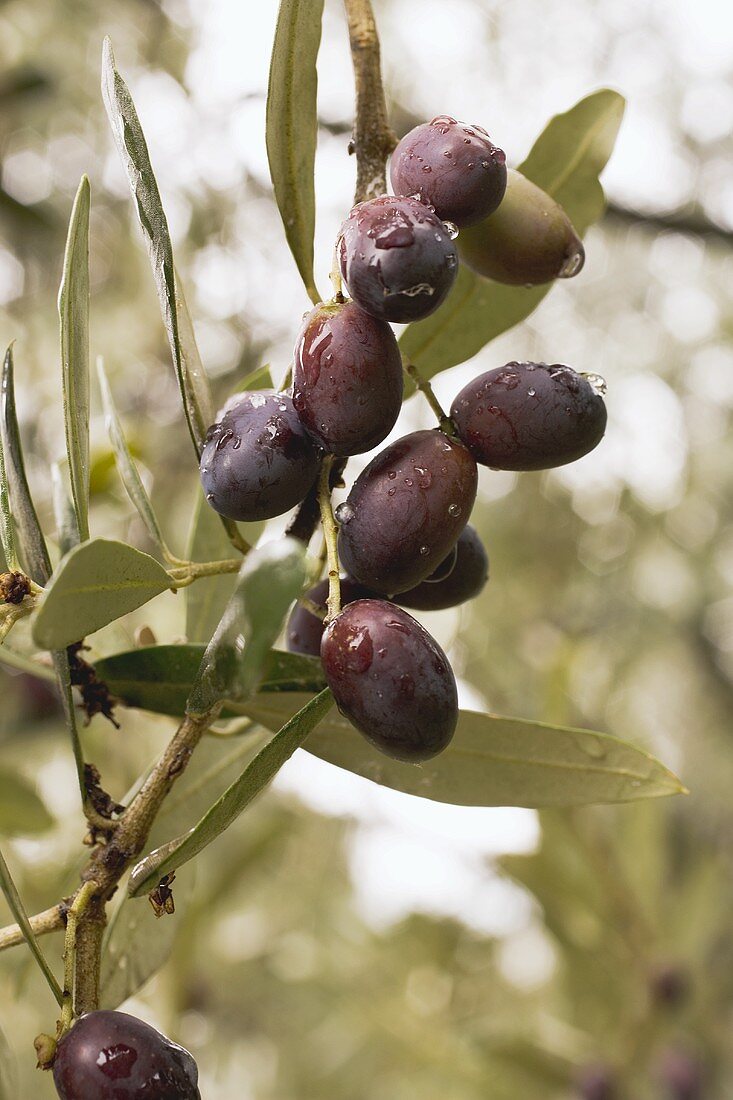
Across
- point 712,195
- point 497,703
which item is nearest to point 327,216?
point 497,703

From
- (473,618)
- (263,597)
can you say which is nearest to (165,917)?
(263,597)

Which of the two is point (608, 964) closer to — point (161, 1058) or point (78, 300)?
point (161, 1058)

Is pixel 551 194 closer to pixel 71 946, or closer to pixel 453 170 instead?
pixel 453 170

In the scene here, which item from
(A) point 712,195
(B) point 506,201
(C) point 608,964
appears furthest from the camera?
(A) point 712,195

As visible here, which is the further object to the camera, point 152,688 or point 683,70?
point 683,70

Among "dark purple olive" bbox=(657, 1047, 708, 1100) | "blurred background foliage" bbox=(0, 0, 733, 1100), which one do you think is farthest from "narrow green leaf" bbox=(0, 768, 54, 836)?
"dark purple olive" bbox=(657, 1047, 708, 1100)

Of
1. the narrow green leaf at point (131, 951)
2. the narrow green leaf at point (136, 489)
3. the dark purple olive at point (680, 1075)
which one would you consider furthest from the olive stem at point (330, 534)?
the dark purple olive at point (680, 1075)

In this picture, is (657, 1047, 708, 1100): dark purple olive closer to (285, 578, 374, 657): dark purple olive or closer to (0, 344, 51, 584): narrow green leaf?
(285, 578, 374, 657): dark purple olive
